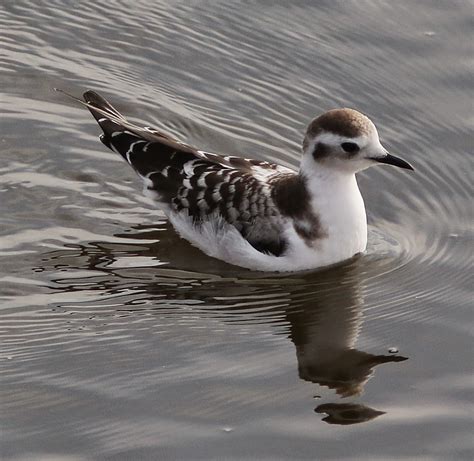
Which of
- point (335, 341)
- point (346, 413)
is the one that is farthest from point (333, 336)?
point (346, 413)

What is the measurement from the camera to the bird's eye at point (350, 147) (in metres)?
10.6

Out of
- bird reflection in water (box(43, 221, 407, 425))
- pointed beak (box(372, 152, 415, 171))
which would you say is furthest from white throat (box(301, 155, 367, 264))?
pointed beak (box(372, 152, 415, 171))

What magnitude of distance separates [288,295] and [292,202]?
0.84m

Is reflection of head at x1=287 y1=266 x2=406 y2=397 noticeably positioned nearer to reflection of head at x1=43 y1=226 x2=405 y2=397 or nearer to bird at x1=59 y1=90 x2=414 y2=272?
reflection of head at x1=43 y1=226 x2=405 y2=397

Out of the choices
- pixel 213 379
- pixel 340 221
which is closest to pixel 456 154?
pixel 340 221

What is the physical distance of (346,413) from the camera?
8.78 meters

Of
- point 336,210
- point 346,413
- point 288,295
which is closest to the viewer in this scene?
point 346,413

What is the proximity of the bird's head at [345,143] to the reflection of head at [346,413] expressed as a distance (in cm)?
233

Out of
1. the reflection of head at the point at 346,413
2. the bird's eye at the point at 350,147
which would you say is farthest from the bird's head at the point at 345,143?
the reflection of head at the point at 346,413

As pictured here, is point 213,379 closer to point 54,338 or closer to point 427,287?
point 54,338

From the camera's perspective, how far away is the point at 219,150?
12.4m

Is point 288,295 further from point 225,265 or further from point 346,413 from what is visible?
point 346,413

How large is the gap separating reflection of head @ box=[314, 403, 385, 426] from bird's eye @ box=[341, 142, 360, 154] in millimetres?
2513

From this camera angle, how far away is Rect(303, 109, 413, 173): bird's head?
1052cm
